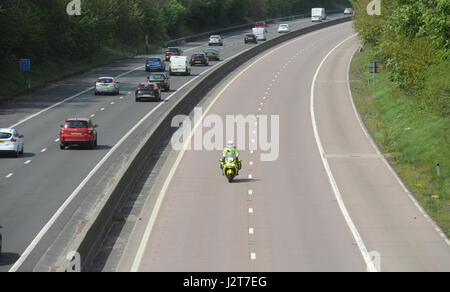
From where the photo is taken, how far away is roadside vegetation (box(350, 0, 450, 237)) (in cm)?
3744

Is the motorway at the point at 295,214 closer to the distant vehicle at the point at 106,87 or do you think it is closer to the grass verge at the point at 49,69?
the distant vehicle at the point at 106,87

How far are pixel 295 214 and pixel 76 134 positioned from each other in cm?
1617

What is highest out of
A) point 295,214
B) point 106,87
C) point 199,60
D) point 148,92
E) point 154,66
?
point 199,60

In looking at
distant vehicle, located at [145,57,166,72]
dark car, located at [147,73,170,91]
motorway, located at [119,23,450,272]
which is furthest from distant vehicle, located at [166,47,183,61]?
motorway, located at [119,23,450,272]

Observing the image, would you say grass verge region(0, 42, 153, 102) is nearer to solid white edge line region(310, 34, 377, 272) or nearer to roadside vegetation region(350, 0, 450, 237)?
solid white edge line region(310, 34, 377, 272)

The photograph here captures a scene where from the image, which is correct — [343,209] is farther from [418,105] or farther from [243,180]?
[418,105]

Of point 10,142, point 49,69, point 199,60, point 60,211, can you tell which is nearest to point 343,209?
point 60,211

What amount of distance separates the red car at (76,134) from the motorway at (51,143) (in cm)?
46

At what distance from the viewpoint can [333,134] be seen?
163 ft

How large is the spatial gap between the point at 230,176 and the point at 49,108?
1030 inches

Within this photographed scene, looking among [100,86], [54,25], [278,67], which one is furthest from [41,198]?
[54,25]

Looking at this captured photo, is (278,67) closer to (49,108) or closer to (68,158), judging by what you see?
(49,108)

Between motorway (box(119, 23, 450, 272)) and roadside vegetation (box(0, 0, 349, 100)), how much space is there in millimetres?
28310

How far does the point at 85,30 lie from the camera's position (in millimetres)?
92125
